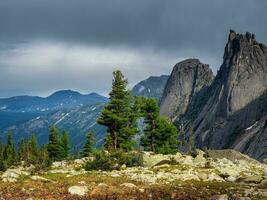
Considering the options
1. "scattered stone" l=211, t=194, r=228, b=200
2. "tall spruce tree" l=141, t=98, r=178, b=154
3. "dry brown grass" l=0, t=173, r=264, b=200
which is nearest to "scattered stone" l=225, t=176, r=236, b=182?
"dry brown grass" l=0, t=173, r=264, b=200

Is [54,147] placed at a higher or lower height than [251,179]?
lower

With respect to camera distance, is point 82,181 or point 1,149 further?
point 1,149

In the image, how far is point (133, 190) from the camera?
2431 cm

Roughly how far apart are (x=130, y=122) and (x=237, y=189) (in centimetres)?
5713

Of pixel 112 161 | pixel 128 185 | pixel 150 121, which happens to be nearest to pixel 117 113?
pixel 150 121

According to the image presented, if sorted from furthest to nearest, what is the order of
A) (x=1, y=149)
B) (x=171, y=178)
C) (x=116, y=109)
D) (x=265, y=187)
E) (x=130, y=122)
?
(x=1, y=149) → (x=130, y=122) → (x=116, y=109) → (x=171, y=178) → (x=265, y=187)

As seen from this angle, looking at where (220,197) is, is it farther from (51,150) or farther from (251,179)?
(51,150)

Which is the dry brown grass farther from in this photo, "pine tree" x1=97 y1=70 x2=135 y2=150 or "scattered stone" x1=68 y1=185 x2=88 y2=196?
"pine tree" x1=97 y1=70 x2=135 y2=150

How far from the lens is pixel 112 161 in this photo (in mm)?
41062

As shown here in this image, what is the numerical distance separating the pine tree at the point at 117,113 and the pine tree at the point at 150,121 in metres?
8.70

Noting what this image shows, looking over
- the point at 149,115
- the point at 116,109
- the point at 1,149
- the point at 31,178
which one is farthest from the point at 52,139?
the point at 31,178

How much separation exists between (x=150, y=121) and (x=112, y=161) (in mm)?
45589

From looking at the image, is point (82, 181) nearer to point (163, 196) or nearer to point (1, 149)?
point (163, 196)

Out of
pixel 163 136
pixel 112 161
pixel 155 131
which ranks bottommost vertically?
pixel 112 161
